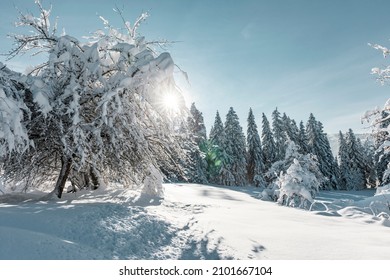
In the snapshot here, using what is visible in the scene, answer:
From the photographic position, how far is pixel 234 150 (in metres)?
47.9

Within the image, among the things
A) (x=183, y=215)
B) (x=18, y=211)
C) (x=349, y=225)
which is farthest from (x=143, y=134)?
(x=349, y=225)

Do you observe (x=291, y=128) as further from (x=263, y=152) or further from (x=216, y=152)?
(x=216, y=152)

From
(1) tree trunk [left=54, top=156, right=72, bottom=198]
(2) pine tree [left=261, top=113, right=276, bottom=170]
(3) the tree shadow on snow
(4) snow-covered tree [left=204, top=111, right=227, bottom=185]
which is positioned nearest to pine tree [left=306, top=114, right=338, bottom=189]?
(2) pine tree [left=261, top=113, right=276, bottom=170]

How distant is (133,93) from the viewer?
9.12 metres

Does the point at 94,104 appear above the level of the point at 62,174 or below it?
above

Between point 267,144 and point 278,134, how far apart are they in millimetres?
2575

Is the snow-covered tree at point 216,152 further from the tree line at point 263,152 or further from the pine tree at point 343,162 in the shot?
the pine tree at point 343,162

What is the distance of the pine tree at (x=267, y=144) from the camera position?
50031 mm

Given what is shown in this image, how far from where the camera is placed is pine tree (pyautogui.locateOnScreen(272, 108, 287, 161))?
50.1 metres

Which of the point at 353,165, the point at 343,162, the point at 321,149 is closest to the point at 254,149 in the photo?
the point at 321,149

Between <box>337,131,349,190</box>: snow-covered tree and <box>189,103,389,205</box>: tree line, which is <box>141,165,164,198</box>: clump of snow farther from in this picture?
<box>337,131,349,190</box>: snow-covered tree

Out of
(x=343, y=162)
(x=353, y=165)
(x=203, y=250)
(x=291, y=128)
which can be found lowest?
(x=203, y=250)

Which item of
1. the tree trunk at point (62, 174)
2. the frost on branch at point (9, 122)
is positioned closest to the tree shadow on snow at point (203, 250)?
the frost on branch at point (9, 122)
